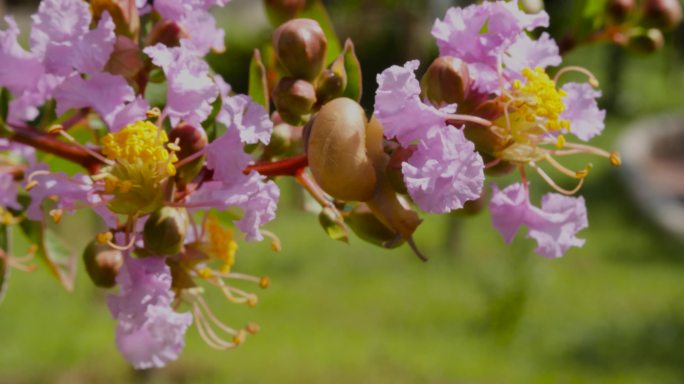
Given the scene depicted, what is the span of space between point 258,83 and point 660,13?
1.59 feet

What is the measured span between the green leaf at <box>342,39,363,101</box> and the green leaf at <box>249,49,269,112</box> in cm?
6

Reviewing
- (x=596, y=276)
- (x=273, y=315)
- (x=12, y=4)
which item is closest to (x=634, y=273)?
(x=596, y=276)

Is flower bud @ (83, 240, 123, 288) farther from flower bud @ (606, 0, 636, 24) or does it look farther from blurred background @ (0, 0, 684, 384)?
blurred background @ (0, 0, 684, 384)

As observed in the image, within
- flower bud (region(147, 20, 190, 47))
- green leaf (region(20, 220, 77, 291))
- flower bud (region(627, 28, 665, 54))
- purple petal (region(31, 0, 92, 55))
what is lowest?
green leaf (region(20, 220, 77, 291))

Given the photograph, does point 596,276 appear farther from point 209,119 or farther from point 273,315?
point 209,119

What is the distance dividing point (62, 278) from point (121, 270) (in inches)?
12.1

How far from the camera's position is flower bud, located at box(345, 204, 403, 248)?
0.70 meters

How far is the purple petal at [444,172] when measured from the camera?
23.5 inches

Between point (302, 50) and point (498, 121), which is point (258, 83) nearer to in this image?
point (302, 50)

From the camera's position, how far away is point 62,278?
101 cm

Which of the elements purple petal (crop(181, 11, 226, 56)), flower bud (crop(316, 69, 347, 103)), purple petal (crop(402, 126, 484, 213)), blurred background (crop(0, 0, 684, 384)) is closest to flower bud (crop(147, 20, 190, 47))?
purple petal (crop(181, 11, 226, 56))

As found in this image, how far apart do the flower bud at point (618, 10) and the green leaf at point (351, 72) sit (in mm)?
366

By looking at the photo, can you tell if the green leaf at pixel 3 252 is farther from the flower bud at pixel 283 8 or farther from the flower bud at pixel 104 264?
the flower bud at pixel 283 8

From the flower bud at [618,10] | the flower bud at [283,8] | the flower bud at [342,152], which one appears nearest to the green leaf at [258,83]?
the flower bud at [342,152]
